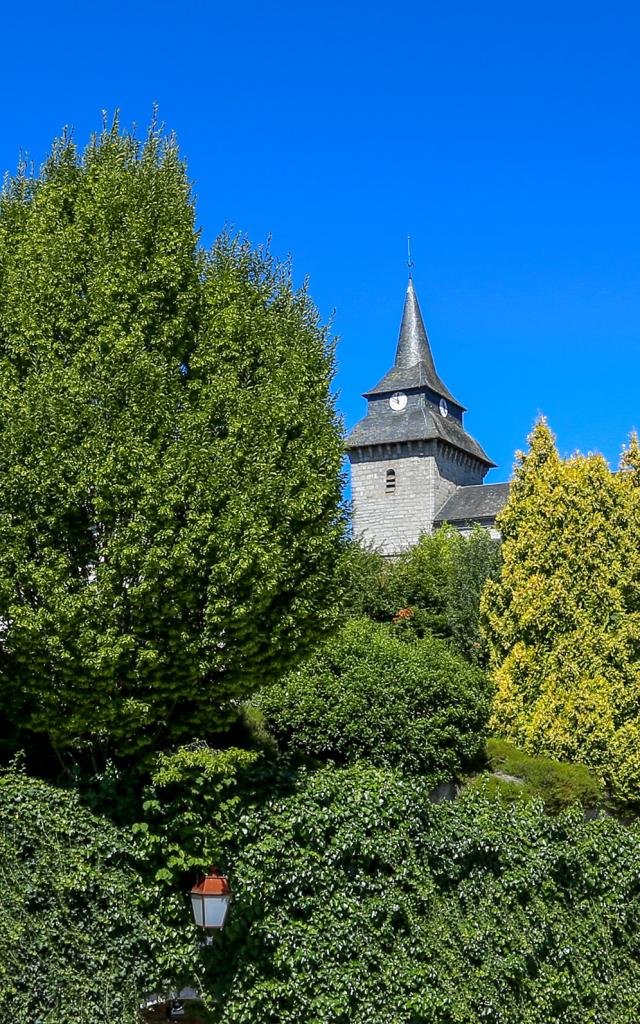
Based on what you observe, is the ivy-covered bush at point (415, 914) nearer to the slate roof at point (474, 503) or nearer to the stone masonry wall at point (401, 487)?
the slate roof at point (474, 503)

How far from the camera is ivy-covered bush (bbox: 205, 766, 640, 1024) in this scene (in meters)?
8.79

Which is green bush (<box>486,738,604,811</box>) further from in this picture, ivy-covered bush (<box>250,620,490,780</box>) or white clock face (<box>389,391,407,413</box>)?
white clock face (<box>389,391,407,413</box>)

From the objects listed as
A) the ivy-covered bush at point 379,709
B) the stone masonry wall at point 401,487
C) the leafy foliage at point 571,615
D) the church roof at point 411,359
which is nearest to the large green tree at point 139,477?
the ivy-covered bush at point 379,709

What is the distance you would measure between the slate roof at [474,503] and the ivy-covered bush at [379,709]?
38463 mm

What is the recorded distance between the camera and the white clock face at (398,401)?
56.8m

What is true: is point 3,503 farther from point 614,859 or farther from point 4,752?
point 614,859

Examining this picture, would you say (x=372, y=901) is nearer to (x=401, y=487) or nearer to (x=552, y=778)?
(x=552, y=778)

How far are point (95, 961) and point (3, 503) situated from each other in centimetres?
403

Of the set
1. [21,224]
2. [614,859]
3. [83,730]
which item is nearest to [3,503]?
[83,730]

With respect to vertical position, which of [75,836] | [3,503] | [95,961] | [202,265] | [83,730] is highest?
[202,265]

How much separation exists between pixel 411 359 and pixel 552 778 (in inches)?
1791

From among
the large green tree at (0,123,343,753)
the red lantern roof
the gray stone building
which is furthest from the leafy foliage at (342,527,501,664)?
the gray stone building

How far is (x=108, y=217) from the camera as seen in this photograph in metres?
9.55

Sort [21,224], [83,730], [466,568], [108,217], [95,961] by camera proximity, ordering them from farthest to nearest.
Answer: [466,568]
[21,224]
[108,217]
[83,730]
[95,961]
